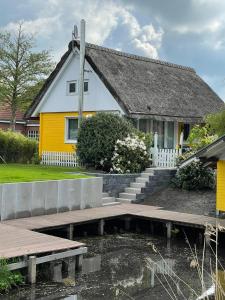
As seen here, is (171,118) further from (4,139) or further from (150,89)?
(4,139)

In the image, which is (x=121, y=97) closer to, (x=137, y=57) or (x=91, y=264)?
(x=137, y=57)

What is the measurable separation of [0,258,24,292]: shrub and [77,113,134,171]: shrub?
376 inches

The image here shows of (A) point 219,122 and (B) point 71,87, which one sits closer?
(A) point 219,122

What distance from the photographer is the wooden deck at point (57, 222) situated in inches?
360

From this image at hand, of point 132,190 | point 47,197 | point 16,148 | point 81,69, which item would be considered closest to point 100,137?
point 132,190

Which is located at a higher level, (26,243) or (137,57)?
(137,57)

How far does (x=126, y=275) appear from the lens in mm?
9383

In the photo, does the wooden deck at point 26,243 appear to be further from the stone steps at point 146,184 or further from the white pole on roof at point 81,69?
the white pole on roof at point 81,69

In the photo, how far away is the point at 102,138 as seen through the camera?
1761 cm

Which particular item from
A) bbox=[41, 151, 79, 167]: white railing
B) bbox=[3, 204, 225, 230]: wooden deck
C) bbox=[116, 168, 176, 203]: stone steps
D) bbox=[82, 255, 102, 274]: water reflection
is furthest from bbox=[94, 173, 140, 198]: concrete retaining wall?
bbox=[82, 255, 102, 274]: water reflection

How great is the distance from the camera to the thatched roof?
20719 millimetres

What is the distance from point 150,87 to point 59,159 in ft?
18.3

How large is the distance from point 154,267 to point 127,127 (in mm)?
8935

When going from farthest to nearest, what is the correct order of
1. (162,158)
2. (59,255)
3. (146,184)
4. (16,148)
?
(16,148)
(162,158)
(146,184)
(59,255)
